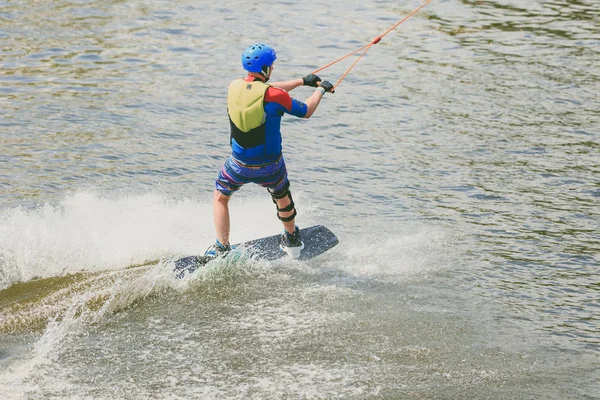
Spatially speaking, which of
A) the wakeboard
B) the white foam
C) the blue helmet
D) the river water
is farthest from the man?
the white foam

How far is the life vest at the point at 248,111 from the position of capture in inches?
337

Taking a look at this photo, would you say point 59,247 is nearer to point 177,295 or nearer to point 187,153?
point 177,295

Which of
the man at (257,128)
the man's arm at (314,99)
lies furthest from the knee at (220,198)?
the man's arm at (314,99)

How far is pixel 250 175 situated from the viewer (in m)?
8.91

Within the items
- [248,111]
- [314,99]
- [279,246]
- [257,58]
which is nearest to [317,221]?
[279,246]

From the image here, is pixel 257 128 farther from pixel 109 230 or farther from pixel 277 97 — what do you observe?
pixel 109 230

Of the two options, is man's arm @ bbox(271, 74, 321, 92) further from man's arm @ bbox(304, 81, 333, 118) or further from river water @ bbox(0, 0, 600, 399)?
river water @ bbox(0, 0, 600, 399)

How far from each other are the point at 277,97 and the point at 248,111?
1.05 feet

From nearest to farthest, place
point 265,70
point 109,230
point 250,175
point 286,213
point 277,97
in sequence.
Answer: point 277,97 → point 265,70 → point 250,175 → point 286,213 → point 109,230

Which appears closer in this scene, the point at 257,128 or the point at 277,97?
the point at 277,97

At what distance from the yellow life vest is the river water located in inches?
65.6

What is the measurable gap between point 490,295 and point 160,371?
12.0ft

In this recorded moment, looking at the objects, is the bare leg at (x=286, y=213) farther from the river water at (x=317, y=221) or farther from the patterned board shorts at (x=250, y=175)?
the river water at (x=317, y=221)

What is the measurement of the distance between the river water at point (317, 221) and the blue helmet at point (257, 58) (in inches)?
86.3
